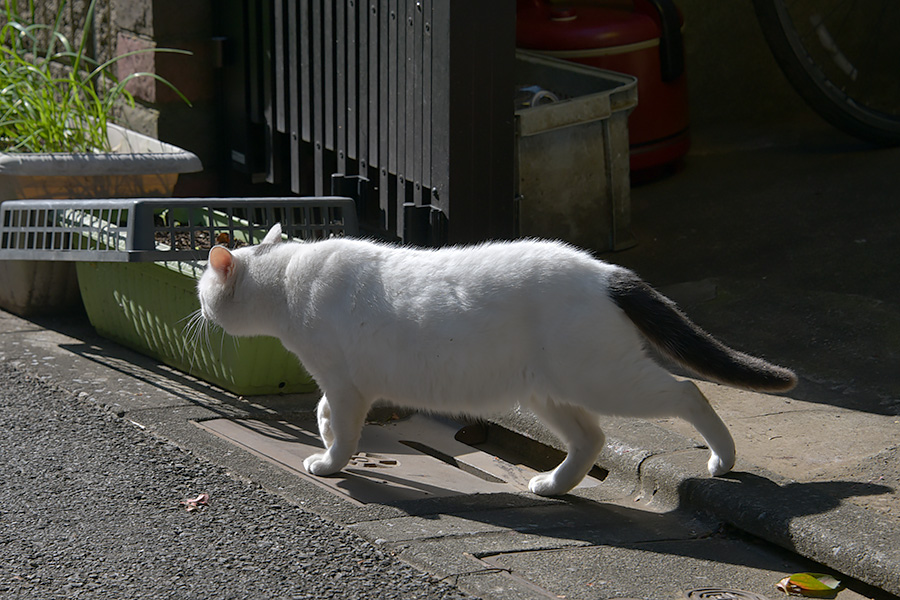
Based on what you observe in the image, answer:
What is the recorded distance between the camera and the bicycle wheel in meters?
6.61

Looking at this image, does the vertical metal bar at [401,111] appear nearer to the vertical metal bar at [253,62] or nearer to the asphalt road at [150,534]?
the vertical metal bar at [253,62]

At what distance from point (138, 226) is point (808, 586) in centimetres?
260

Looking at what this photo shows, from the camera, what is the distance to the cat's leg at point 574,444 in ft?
11.5

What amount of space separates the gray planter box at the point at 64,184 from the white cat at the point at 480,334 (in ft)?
5.14

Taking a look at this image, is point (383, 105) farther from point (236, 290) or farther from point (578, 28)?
point (578, 28)

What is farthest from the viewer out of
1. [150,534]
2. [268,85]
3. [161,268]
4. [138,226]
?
[268,85]

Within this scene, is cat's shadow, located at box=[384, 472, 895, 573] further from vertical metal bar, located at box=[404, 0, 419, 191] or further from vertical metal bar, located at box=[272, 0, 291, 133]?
vertical metal bar, located at box=[272, 0, 291, 133]

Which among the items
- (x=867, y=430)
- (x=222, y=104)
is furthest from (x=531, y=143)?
(x=867, y=430)

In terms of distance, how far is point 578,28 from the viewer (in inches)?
251

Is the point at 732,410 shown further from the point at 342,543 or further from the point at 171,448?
the point at 171,448

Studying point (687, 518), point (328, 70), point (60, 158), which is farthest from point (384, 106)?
point (687, 518)

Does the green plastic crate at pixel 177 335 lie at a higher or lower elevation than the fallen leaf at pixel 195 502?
higher

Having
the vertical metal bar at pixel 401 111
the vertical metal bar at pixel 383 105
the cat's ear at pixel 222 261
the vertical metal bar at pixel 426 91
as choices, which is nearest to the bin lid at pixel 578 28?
the vertical metal bar at pixel 383 105

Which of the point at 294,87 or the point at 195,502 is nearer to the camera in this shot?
the point at 195,502
